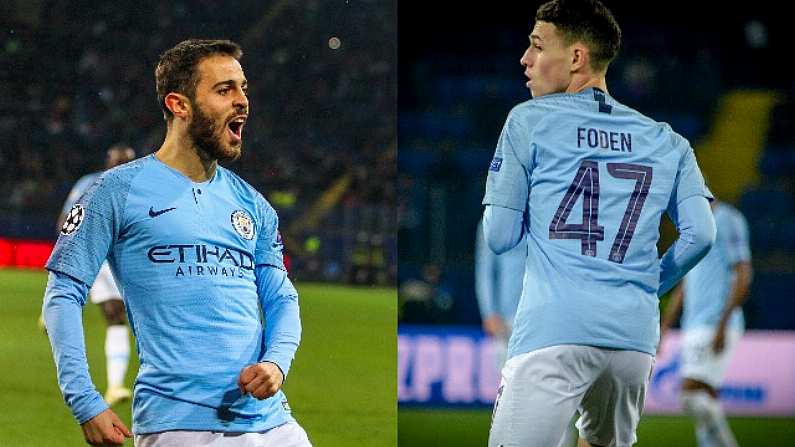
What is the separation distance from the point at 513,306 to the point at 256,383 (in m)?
3.88

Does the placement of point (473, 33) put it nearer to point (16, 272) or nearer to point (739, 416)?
point (739, 416)

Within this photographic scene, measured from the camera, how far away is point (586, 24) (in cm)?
287

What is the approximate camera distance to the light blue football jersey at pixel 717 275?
19.9 feet

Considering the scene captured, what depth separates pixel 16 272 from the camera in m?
5.29

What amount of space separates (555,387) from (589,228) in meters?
0.35

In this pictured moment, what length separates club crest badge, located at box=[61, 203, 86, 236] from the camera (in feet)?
8.14

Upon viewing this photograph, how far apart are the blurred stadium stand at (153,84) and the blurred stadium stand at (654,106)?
4.58m

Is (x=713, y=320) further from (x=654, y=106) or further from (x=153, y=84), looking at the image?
(x=654, y=106)

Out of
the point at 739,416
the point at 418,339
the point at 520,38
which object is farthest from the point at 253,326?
the point at 520,38

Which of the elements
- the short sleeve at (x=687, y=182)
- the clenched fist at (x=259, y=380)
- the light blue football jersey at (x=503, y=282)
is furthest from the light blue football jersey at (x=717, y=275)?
the clenched fist at (x=259, y=380)

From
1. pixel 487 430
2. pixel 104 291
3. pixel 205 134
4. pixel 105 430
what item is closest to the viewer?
pixel 105 430

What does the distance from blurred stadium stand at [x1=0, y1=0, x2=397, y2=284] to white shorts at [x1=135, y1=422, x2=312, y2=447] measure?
7.02ft

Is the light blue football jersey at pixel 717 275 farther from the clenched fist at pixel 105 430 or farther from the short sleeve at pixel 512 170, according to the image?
the clenched fist at pixel 105 430

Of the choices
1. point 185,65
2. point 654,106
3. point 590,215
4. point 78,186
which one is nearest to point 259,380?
point 185,65
